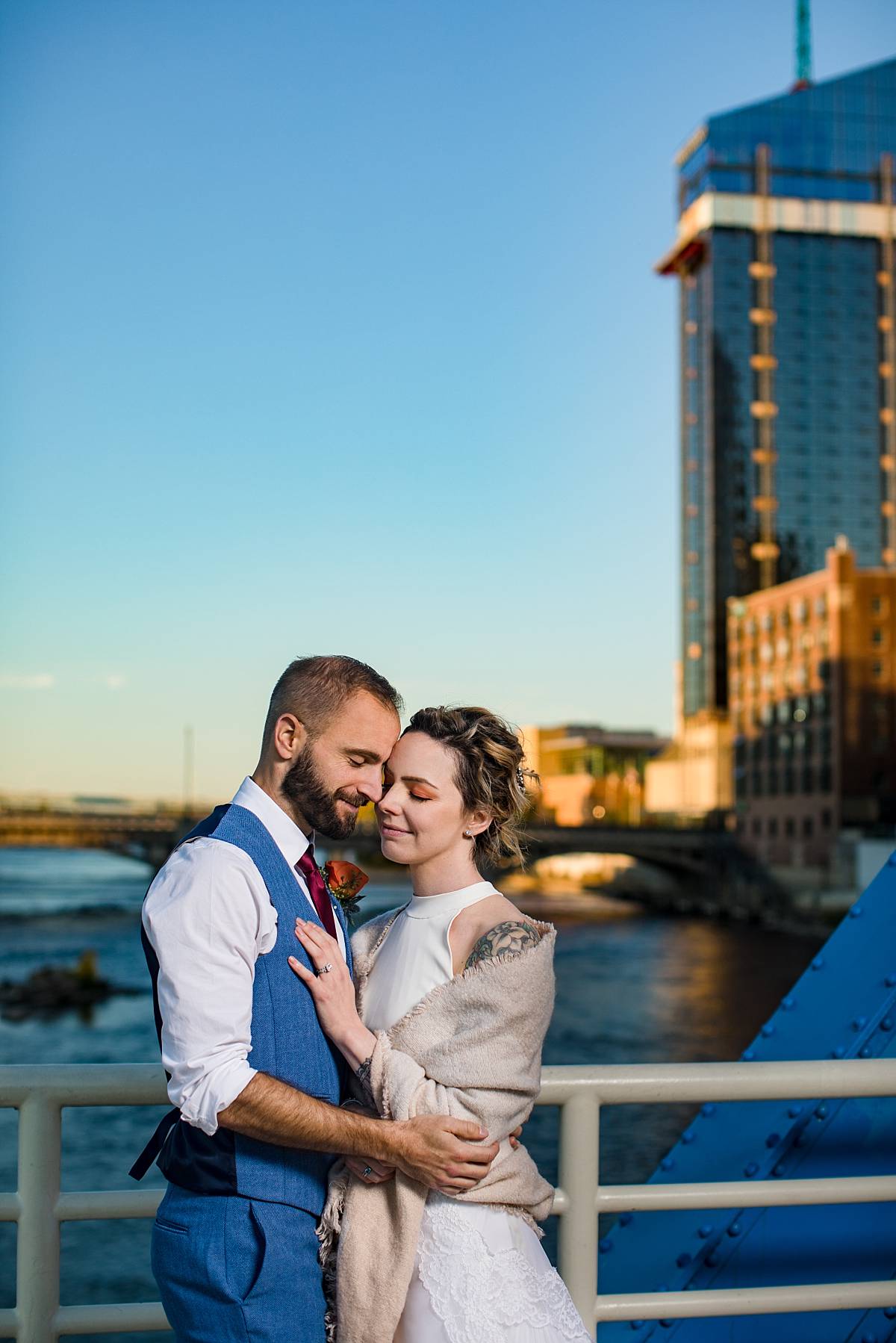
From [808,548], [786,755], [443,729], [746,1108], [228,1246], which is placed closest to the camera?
[228,1246]

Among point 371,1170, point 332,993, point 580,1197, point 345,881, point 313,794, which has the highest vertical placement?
point 313,794

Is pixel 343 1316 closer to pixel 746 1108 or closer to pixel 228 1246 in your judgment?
pixel 228 1246

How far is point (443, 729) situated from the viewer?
223 cm

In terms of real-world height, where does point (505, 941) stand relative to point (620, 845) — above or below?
above

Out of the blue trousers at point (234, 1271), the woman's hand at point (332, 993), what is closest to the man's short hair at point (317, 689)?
the woman's hand at point (332, 993)

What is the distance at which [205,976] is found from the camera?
6.30 ft

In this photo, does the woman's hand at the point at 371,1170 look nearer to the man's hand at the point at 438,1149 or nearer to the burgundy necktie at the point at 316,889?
the man's hand at the point at 438,1149

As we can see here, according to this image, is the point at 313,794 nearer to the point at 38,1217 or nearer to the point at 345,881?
the point at 345,881

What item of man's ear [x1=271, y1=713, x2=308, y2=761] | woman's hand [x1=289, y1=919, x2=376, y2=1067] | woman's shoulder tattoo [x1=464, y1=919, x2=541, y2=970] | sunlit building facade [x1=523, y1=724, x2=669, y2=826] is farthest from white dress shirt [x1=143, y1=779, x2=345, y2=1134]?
sunlit building facade [x1=523, y1=724, x2=669, y2=826]

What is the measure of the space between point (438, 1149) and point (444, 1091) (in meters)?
0.08

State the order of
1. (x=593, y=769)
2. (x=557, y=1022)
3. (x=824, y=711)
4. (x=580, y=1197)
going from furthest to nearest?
(x=593, y=769) < (x=824, y=711) < (x=557, y=1022) < (x=580, y=1197)

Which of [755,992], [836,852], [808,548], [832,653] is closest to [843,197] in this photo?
[808,548]

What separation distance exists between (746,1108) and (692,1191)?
462 millimetres

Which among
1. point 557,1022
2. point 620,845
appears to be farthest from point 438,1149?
point 620,845
